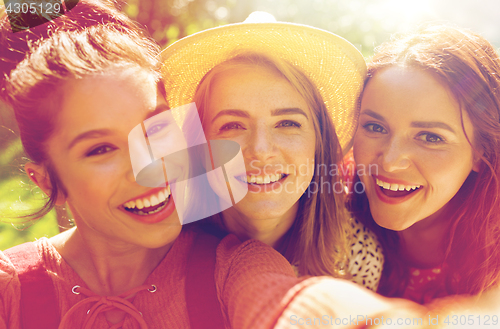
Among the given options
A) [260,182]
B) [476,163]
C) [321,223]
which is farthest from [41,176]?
[476,163]

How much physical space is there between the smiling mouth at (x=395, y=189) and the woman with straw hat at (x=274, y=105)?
28cm

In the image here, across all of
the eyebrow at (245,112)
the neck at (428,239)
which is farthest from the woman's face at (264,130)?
the neck at (428,239)

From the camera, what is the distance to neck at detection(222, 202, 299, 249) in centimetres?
182

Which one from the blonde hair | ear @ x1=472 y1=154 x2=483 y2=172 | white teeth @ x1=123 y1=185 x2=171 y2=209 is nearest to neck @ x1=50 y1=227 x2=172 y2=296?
white teeth @ x1=123 y1=185 x2=171 y2=209

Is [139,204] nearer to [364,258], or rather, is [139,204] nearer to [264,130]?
[264,130]

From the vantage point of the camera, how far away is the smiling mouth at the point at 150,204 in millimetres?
1395

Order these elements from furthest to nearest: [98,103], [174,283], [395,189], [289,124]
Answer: [395,189] < [289,124] < [174,283] < [98,103]

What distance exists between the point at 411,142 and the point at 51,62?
164 cm

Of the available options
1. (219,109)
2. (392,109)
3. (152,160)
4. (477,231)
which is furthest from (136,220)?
(477,231)

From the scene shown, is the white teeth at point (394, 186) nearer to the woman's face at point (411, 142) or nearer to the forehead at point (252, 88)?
the woman's face at point (411, 142)

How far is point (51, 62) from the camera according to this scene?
1.29 metres

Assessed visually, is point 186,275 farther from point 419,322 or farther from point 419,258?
point 419,258

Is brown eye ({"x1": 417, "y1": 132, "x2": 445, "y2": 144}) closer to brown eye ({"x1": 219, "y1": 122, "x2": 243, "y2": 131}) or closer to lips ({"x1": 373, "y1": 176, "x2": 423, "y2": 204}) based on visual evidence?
lips ({"x1": 373, "y1": 176, "x2": 423, "y2": 204})

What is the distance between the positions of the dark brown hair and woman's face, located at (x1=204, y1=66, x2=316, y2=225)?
364 millimetres
